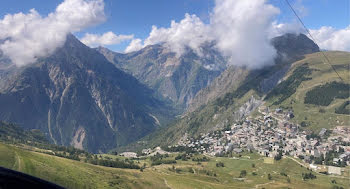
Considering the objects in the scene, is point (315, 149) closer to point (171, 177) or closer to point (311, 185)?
point (311, 185)

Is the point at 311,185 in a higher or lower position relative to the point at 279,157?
lower

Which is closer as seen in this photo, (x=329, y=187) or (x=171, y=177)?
(x=329, y=187)

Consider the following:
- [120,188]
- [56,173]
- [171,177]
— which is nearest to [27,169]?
[56,173]

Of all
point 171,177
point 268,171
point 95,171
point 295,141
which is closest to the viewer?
point 95,171

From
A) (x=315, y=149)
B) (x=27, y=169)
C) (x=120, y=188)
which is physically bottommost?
(x=120, y=188)

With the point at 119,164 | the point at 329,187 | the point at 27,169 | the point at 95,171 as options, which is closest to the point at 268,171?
the point at 329,187

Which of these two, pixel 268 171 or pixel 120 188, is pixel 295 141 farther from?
pixel 120 188

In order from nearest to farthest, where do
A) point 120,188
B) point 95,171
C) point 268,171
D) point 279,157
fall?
point 120,188
point 95,171
point 268,171
point 279,157
